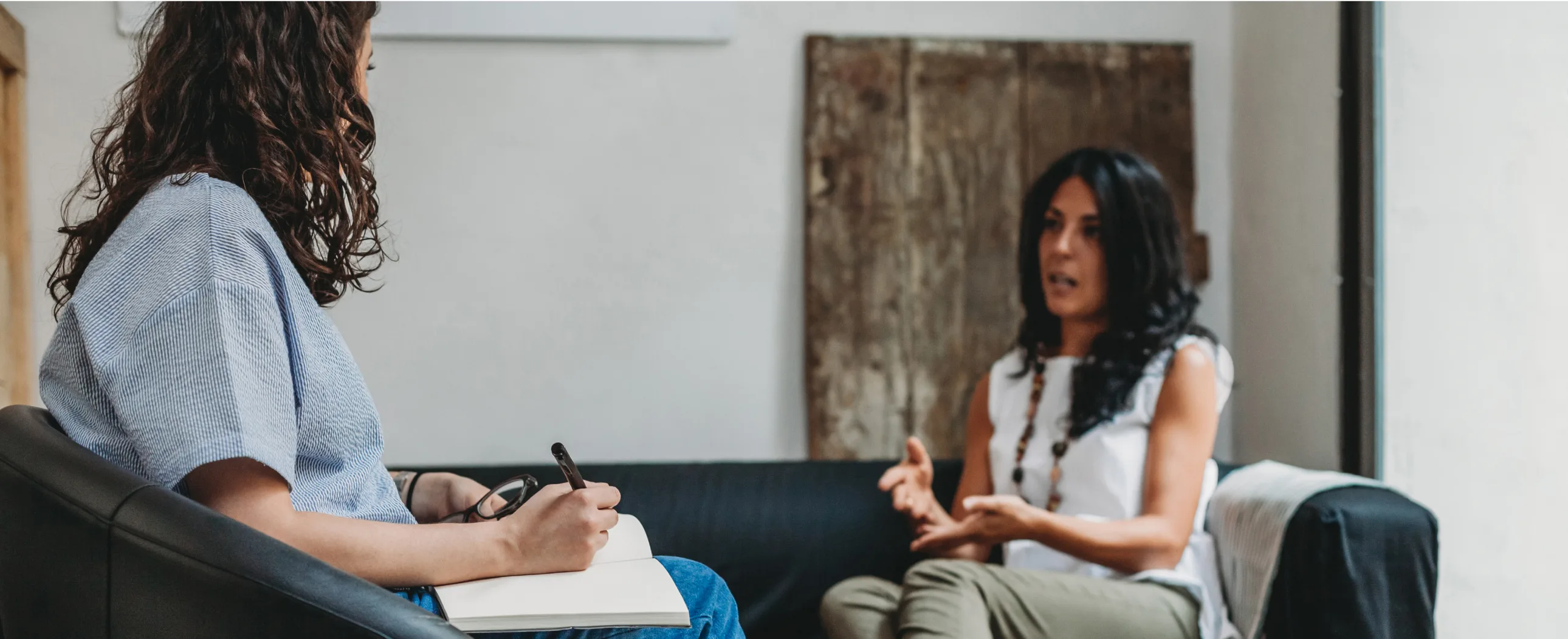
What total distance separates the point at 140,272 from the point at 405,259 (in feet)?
5.88

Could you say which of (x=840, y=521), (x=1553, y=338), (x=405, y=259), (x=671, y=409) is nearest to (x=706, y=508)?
(x=840, y=521)

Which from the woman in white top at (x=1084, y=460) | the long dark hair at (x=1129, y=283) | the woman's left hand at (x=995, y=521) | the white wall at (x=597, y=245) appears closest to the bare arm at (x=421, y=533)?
the woman in white top at (x=1084, y=460)

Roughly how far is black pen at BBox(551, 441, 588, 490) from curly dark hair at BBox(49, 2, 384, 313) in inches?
11.4

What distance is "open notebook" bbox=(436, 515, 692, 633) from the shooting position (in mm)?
952

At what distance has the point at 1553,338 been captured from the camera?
1.95 metres

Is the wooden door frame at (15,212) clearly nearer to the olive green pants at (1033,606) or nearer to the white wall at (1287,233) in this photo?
the olive green pants at (1033,606)

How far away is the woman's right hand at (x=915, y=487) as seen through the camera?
198cm

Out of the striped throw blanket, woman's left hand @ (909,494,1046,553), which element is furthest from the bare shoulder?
woman's left hand @ (909,494,1046,553)

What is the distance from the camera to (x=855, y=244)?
2756 millimetres

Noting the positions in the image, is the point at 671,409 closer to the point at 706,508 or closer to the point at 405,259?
the point at 706,508

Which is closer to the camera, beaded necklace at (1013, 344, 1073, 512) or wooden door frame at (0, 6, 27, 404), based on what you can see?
beaded necklace at (1013, 344, 1073, 512)

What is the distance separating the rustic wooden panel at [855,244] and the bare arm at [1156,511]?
81cm

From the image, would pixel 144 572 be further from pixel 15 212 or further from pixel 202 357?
pixel 15 212

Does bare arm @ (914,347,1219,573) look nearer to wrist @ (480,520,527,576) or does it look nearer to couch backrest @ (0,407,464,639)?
wrist @ (480,520,527,576)
